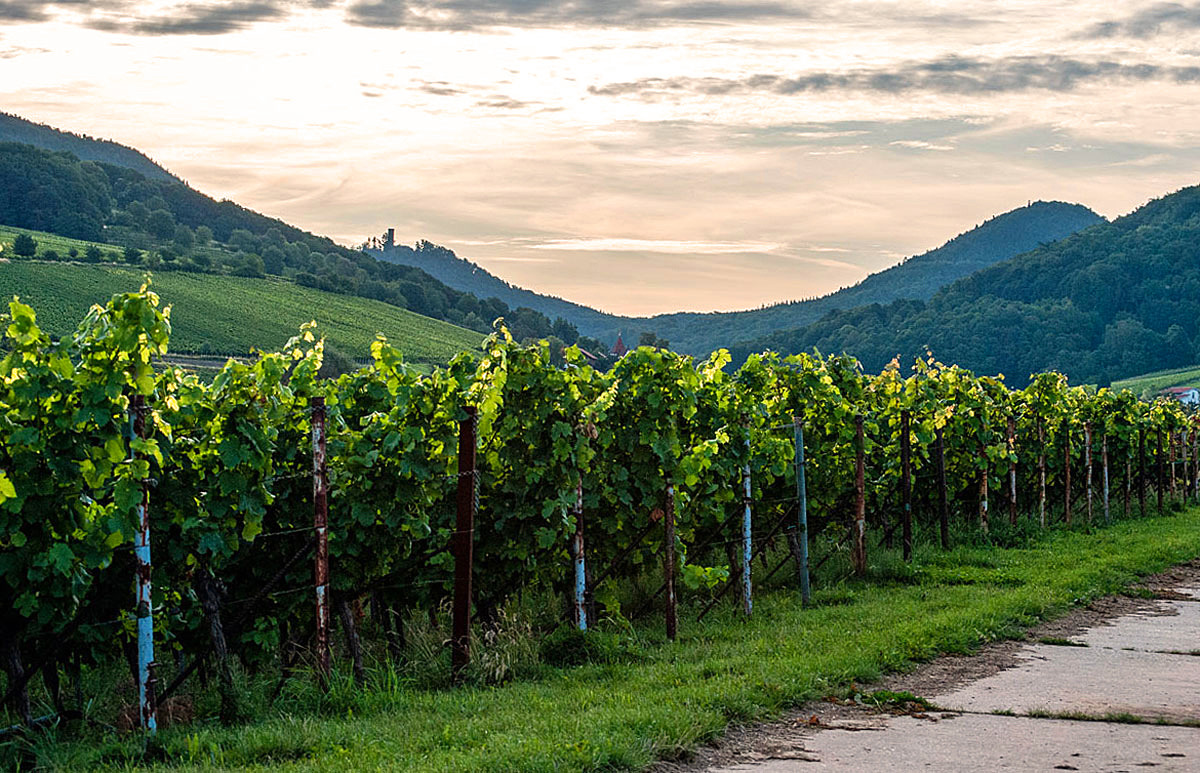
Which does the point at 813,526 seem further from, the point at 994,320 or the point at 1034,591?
the point at 994,320

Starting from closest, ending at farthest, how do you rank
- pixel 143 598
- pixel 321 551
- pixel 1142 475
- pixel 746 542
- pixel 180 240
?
1. pixel 143 598
2. pixel 321 551
3. pixel 746 542
4. pixel 1142 475
5. pixel 180 240

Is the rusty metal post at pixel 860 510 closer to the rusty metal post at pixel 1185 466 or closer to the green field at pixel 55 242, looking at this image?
the rusty metal post at pixel 1185 466

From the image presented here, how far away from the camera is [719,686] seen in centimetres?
859

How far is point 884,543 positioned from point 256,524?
11.4 meters

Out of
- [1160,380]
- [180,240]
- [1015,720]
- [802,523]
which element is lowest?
[1015,720]

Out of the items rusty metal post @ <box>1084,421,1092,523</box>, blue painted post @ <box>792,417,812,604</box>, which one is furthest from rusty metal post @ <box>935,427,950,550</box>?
rusty metal post @ <box>1084,421,1092,523</box>

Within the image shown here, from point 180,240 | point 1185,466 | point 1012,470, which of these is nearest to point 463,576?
point 1012,470

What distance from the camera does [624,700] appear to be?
8.24 m

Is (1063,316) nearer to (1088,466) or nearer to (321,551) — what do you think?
(1088,466)

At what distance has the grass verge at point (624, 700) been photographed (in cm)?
693

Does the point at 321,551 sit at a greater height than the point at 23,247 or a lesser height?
lesser

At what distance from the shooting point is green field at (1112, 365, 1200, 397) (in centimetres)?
12075

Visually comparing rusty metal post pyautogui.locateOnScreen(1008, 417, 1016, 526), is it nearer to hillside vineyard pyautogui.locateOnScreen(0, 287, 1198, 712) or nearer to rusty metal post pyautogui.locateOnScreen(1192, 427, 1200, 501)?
hillside vineyard pyautogui.locateOnScreen(0, 287, 1198, 712)

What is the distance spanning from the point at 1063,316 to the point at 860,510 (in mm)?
119821
